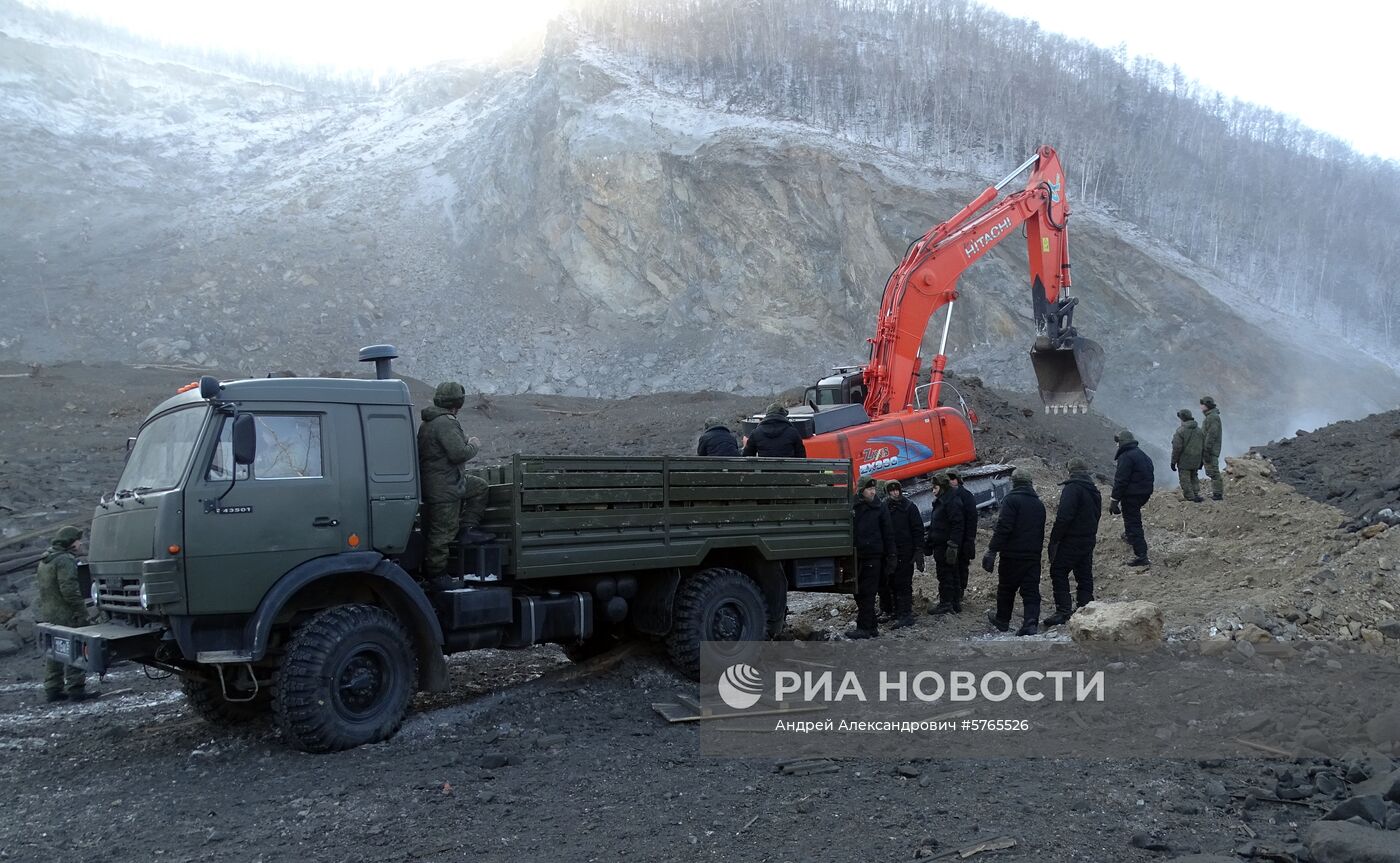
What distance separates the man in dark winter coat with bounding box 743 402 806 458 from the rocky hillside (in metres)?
21.5

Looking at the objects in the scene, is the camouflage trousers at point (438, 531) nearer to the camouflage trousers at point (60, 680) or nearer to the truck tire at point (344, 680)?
the truck tire at point (344, 680)

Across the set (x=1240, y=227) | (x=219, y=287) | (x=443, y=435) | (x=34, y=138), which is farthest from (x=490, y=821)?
(x=1240, y=227)

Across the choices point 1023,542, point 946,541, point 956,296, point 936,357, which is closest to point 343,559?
point 1023,542

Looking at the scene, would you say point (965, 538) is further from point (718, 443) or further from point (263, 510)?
point (263, 510)

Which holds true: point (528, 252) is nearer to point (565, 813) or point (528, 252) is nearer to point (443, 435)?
point (443, 435)

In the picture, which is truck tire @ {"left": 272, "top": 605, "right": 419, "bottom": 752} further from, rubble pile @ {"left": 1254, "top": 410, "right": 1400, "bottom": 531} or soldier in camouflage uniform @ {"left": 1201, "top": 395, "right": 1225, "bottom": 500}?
soldier in camouflage uniform @ {"left": 1201, "top": 395, "right": 1225, "bottom": 500}

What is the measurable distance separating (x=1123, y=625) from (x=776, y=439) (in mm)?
4242

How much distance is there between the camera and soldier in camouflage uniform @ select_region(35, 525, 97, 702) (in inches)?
328

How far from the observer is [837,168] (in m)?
37.1

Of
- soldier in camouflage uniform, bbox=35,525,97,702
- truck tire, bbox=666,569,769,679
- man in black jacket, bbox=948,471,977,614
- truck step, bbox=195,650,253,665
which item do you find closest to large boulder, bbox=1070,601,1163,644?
man in black jacket, bbox=948,471,977,614

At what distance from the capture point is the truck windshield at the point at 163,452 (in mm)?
6383

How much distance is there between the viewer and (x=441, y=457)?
7293mm

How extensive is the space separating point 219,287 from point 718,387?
1667 centimetres

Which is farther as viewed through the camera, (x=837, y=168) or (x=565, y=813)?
(x=837, y=168)
